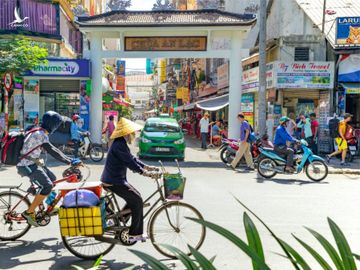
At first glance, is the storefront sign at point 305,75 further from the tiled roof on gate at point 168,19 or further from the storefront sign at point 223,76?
the storefront sign at point 223,76

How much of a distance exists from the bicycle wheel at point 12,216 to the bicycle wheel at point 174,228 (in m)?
1.81

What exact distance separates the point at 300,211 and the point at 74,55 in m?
24.5

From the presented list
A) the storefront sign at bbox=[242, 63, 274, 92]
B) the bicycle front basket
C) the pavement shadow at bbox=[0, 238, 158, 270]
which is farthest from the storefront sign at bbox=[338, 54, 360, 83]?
the pavement shadow at bbox=[0, 238, 158, 270]

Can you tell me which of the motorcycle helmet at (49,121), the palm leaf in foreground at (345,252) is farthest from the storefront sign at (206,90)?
the palm leaf in foreground at (345,252)

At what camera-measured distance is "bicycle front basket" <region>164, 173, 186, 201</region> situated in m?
5.21

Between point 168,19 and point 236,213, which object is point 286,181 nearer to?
point 236,213

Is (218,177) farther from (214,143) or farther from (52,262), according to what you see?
(214,143)

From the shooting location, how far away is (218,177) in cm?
1252

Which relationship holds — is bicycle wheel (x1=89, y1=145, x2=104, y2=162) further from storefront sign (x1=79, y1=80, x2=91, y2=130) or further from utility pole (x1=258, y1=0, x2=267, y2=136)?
utility pole (x1=258, y1=0, x2=267, y2=136)

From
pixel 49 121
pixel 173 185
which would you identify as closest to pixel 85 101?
pixel 49 121

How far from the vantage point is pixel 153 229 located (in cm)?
538

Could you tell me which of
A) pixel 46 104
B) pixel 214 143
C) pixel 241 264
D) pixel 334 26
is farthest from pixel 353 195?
pixel 46 104

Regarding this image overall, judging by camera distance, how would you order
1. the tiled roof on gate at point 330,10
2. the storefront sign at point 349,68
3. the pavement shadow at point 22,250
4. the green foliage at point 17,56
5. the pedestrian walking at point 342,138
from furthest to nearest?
1. the tiled roof on gate at point 330,10
2. the storefront sign at point 349,68
3. the green foliage at point 17,56
4. the pedestrian walking at point 342,138
5. the pavement shadow at point 22,250

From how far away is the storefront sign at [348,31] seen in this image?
17.8 meters
